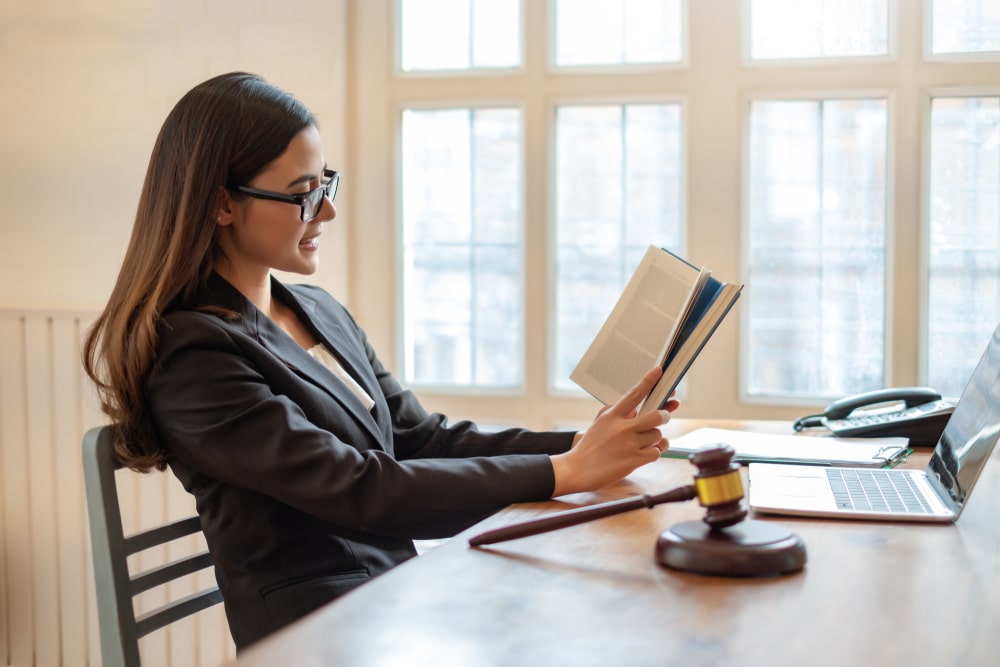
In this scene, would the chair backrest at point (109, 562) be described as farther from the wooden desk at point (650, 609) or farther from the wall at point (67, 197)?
the wall at point (67, 197)

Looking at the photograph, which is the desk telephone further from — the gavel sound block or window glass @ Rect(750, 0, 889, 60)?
window glass @ Rect(750, 0, 889, 60)

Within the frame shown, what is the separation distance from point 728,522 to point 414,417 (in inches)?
37.8

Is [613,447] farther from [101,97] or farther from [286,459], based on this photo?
[101,97]

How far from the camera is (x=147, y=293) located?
155 cm

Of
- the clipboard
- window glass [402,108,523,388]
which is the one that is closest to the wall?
window glass [402,108,523,388]

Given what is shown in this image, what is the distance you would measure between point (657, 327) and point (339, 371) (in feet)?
1.88

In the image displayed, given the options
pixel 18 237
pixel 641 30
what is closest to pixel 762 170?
pixel 641 30

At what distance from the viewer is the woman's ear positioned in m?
1.62

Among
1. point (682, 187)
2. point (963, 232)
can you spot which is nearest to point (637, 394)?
point (682, 187)

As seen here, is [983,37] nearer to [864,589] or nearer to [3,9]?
[864,589]

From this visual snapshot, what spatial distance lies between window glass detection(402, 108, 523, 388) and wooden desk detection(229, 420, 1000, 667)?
1.65 meters

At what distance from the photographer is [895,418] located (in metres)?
1.91

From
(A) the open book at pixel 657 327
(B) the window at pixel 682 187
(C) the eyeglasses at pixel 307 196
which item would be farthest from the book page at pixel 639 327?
(B) the window at pixel 682 187

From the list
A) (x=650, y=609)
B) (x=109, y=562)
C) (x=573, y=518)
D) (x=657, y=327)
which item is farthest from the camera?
(x=657, y=327)
